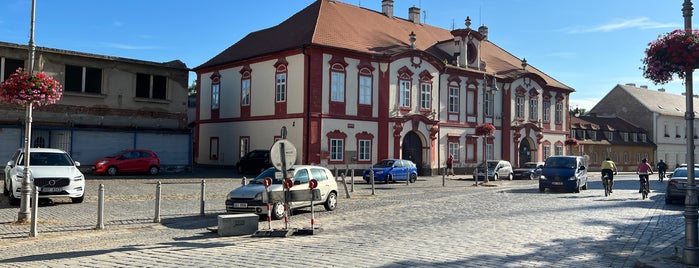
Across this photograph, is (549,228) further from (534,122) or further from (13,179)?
(534,122)

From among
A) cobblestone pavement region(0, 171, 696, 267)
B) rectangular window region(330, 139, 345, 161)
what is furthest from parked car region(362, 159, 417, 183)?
cobblestone pavement region(0, 171, 696, 267)

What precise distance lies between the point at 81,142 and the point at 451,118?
24.5 m

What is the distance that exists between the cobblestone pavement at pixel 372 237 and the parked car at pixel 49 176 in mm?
465

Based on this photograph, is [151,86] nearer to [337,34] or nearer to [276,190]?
[337,34]

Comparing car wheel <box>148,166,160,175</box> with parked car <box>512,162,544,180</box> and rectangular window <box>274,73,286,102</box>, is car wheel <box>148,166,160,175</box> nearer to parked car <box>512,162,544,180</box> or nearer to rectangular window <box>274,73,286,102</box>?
rectangular window <box>274,73,286,102</box>

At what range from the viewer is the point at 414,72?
39969 millimetres

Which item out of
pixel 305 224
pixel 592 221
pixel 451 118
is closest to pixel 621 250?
pixel 592 221

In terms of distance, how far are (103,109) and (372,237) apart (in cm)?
2507

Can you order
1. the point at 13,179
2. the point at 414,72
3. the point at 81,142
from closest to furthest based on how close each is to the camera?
the point at 13,179 → the point at 81,142 → the point at 414,72

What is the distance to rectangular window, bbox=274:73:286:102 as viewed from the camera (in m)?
36.9

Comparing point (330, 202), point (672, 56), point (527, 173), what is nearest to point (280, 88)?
point (527, 173)

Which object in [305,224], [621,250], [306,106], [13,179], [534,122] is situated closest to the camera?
[621,250]

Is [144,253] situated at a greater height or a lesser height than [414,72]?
lesser

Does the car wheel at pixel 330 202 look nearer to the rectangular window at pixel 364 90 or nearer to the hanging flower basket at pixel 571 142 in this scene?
the rectangular window at pixel 364 90
